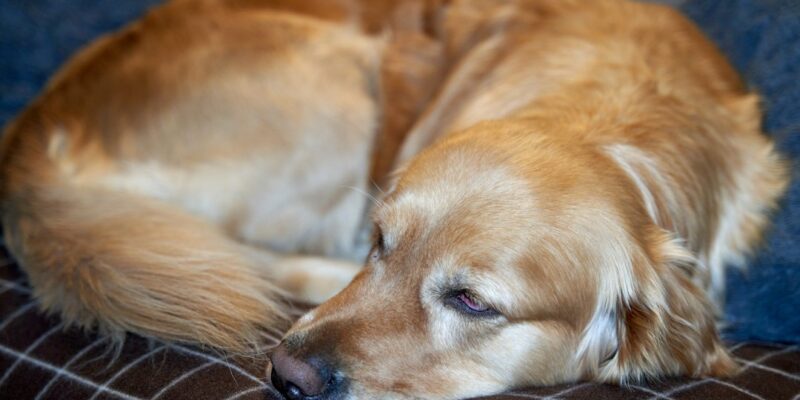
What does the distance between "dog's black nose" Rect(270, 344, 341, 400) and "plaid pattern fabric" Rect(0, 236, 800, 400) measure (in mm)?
88

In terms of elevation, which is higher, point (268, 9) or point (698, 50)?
point (698, 50)

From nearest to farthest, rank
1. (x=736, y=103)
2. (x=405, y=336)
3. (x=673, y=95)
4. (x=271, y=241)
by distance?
1. (x=405, y=336)
2. (x=673, y=95)
3. (x=736, y=103)
4. (x=271, y=241)

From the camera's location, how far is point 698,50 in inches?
87.5

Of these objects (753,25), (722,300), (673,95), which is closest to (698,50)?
(753,25)

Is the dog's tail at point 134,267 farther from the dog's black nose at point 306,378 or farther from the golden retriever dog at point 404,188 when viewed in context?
the dog's black nose at point 306,378

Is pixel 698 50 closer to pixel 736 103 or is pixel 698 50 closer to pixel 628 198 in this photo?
pixel 736 103

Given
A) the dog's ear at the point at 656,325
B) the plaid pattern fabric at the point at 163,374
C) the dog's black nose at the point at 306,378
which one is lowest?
the plaid pattern fabric at the point at 163,374

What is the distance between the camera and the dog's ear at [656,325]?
168 cm

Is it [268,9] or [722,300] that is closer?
[722,300]

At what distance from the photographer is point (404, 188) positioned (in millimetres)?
1746

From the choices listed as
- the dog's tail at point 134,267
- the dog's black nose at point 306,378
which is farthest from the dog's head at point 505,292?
the dog's tail at point 134,267

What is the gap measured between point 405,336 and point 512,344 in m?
0.22

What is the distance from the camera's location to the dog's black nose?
155 cm

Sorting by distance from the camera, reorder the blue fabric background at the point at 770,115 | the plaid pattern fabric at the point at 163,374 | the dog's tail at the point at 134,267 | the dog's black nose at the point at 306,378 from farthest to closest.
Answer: the blue fabric background at the point at 770,115 → the dog's tail at the point at 134,267 → the plaid pattern fabric at the point at 163,374 → the dog's black nose at the point at 306,378
